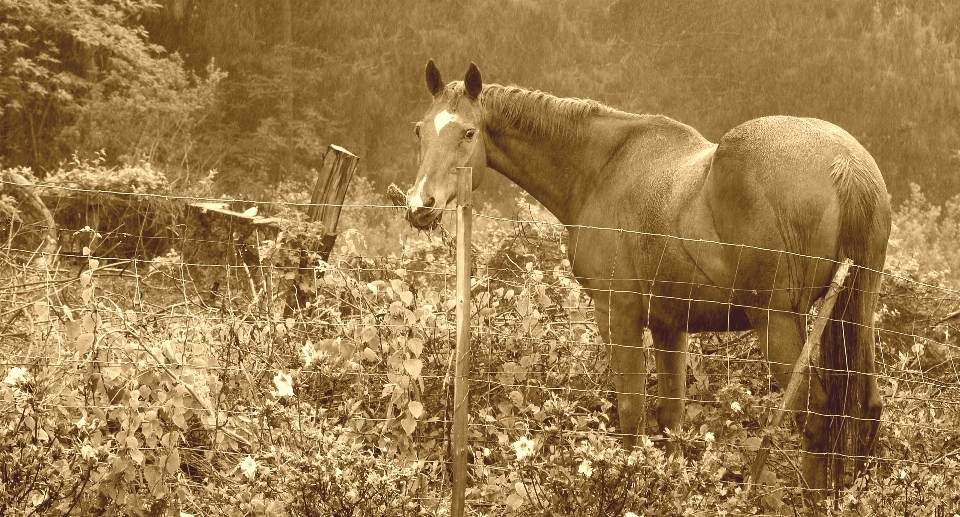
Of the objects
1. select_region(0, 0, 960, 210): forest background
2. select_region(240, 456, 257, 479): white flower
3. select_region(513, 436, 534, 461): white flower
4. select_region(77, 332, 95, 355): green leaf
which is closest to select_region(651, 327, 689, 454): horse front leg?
select_region(513, 436, 534, 461): white flower

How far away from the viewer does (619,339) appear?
481cm

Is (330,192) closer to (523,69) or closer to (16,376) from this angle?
(16,376)

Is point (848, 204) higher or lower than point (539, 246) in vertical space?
higher

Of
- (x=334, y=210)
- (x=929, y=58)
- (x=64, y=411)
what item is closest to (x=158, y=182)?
(x=334, y=210)

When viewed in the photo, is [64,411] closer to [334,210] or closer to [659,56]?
[334,210]

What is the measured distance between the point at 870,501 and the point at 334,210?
3500mm

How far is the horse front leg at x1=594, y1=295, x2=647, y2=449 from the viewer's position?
186 inches

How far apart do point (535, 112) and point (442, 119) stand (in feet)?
1.89

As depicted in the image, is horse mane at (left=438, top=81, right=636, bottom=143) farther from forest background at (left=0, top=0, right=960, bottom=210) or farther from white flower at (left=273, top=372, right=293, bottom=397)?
forest background at (left=0, top=0, right=960, bottom=210)

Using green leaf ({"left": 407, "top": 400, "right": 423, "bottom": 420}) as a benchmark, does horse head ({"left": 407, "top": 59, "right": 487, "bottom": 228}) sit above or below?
above

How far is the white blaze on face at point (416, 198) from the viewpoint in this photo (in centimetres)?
470

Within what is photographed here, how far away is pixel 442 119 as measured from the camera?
16.5ft

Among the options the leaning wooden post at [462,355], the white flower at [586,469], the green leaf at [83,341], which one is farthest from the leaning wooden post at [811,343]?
the green leaf at [83,341]

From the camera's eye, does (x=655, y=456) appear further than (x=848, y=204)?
No
